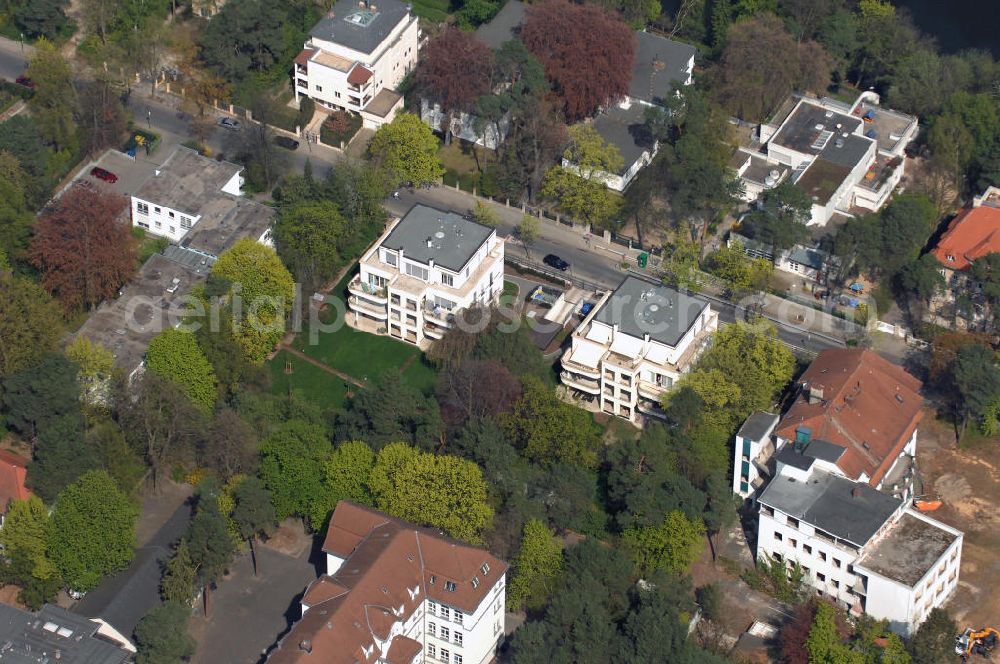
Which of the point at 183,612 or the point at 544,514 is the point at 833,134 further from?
the point at 183,612

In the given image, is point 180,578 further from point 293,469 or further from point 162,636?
point 293,469

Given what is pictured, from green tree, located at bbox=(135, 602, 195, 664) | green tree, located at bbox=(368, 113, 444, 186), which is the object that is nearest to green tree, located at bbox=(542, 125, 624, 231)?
green tree, located at bbox=(368, 113, 444, 186)

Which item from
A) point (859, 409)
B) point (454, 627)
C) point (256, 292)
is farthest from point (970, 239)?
point (454, 627)

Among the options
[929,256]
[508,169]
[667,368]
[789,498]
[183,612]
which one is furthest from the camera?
[508,169]

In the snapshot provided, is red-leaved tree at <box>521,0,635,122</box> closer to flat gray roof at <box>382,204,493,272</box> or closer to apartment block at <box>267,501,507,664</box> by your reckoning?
flat gray roof at <box>382,204,493,272</box>

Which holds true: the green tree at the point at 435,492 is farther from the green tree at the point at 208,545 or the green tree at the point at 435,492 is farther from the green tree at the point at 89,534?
the green tree at the point at 89,534

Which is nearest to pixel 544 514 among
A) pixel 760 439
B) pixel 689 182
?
pixel 760 439
